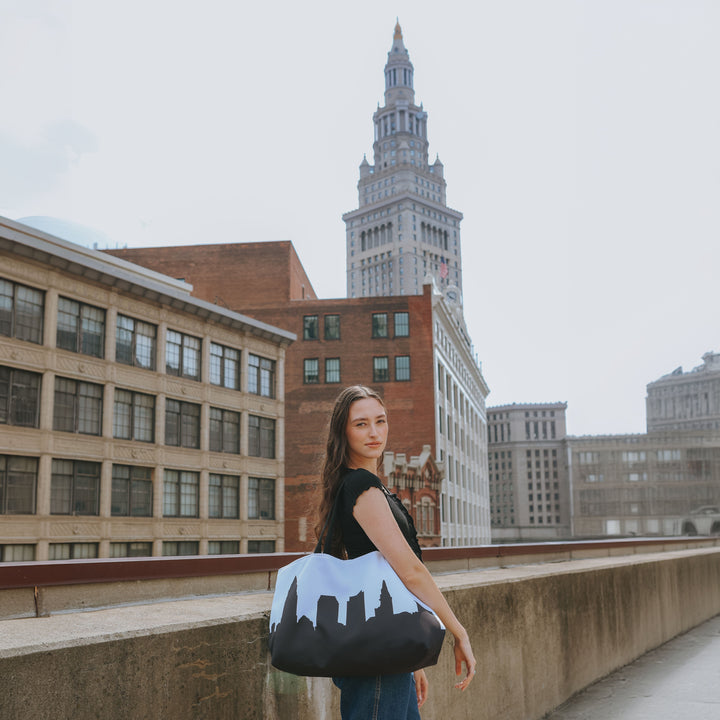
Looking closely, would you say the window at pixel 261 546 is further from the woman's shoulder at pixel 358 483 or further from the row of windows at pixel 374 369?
the woman's shoulder at pixel 358 483

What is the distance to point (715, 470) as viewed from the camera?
463ft

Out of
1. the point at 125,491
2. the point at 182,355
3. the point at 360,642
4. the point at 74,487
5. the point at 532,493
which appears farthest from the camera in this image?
the point at 532,493

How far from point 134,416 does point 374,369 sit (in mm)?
27353

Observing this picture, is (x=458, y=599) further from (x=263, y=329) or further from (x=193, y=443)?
(x=263, y=329)

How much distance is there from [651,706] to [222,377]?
39.4 m

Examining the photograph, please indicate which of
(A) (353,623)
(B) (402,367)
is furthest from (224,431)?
(A) (353,623)

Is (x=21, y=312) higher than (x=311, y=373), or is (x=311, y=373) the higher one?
(x=311, y=373)

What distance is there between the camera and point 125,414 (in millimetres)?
38250

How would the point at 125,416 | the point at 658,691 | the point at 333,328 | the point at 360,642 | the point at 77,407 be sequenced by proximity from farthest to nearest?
the point at 333,328, the point at 125,416, the point at 77,407, the point at 658,691, the point at 360,642

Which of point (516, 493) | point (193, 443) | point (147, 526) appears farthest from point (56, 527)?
point (516, 493)

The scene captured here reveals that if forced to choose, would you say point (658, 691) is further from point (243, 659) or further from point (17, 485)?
point (17, 485)

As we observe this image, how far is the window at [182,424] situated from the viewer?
40.7 metres

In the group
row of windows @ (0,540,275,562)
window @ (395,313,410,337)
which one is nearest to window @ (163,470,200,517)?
row of windows @ (0,540,275,562)

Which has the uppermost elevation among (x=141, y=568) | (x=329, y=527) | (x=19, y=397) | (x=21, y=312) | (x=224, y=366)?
(x=21, y=312)
